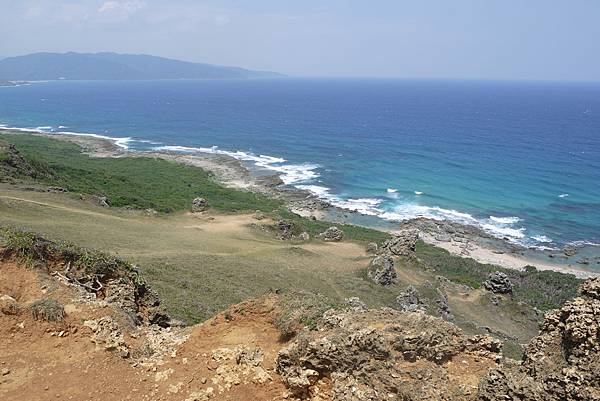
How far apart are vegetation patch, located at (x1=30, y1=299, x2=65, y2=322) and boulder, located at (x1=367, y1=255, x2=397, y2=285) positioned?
30.3 metres

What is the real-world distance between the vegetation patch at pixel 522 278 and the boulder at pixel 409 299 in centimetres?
1216

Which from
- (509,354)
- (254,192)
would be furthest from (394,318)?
(254,192)

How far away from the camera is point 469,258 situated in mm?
59875

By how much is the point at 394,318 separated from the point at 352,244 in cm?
4044

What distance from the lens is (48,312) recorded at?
1422cm

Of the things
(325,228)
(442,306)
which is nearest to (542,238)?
(325,228)

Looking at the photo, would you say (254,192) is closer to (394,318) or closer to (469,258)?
(469,258)

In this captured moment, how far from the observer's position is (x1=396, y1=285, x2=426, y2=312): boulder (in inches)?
1403

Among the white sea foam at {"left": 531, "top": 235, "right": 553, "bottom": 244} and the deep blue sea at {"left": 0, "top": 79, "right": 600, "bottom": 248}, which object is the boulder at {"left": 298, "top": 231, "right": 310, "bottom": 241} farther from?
the white sea foam at {"left": 531, "top": 235, "right": 553, "bottom": 244}

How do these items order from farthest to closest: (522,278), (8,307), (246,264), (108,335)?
(522,278)
(246,264)
(8,307)
(108,335)

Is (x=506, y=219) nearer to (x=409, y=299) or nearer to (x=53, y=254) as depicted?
(x=409, y=299)

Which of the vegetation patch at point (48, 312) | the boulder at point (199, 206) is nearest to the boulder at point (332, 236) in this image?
the boulder at point (199, 206)

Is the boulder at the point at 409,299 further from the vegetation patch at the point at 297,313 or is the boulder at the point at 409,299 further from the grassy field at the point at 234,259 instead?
the vegetation patch at the point at 297,313

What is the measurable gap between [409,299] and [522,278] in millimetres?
23742
